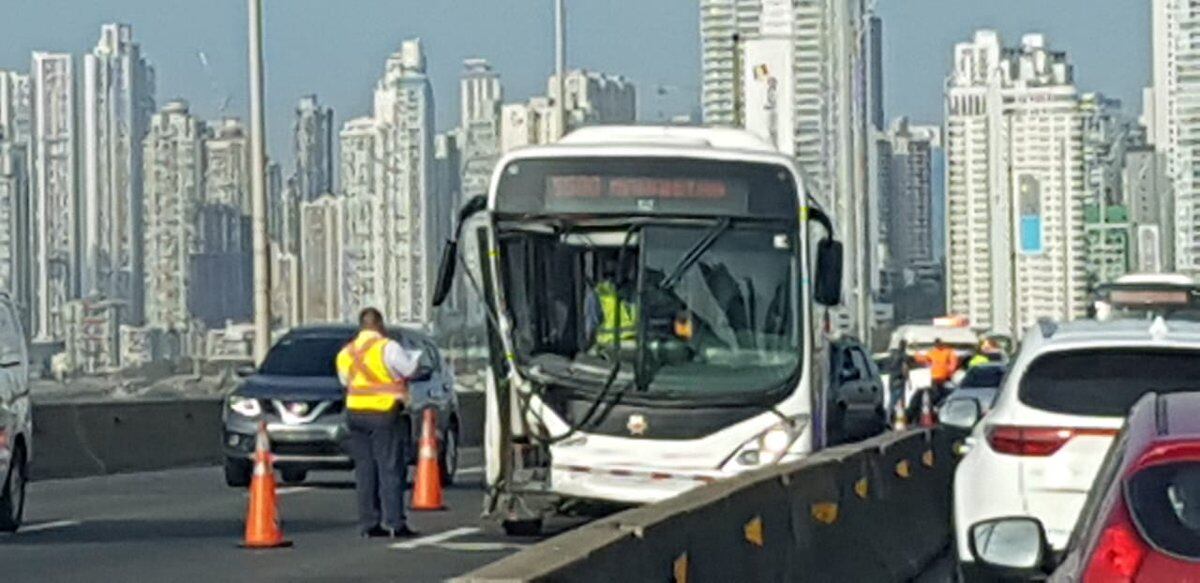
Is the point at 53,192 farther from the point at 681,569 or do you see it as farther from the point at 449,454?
the point at 681,569

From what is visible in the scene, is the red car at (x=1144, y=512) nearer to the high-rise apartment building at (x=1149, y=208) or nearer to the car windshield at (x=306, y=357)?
the car windshield at (x=306, y=357)

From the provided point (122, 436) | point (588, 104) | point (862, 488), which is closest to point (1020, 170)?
point (588, 104)

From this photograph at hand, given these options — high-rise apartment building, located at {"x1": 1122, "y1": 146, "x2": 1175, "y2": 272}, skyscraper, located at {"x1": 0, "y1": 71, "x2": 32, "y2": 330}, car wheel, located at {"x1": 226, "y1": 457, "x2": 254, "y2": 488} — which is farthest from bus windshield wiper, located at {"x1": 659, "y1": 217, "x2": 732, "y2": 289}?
high-rise apartment building, located at {"x1": 1122, "y1": 146, "x2": 1175, "y2": 272}

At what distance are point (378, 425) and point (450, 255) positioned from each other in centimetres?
198

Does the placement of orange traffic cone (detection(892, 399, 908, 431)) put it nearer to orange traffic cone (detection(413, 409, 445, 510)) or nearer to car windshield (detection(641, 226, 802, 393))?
orange traffic cone (detection(413, 409, 445, 510))

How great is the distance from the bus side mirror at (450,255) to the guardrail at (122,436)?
1166 centimetres

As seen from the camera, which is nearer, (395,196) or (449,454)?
(449,454)

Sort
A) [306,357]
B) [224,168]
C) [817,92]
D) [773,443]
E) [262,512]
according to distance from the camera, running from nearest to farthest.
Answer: [262,512], [773,443], [306,357], [224,168], [817,92]

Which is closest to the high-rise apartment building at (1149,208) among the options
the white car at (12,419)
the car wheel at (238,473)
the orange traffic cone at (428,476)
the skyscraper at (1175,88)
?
the skyscraper at (1175,88)

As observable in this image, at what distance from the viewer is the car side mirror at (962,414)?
1717 cm

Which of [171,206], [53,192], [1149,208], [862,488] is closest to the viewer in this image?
[862,488]

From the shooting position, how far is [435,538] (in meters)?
22.3

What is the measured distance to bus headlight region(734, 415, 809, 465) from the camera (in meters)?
22.0

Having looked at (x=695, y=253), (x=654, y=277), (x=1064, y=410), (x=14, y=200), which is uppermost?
(x=14, y=200)
